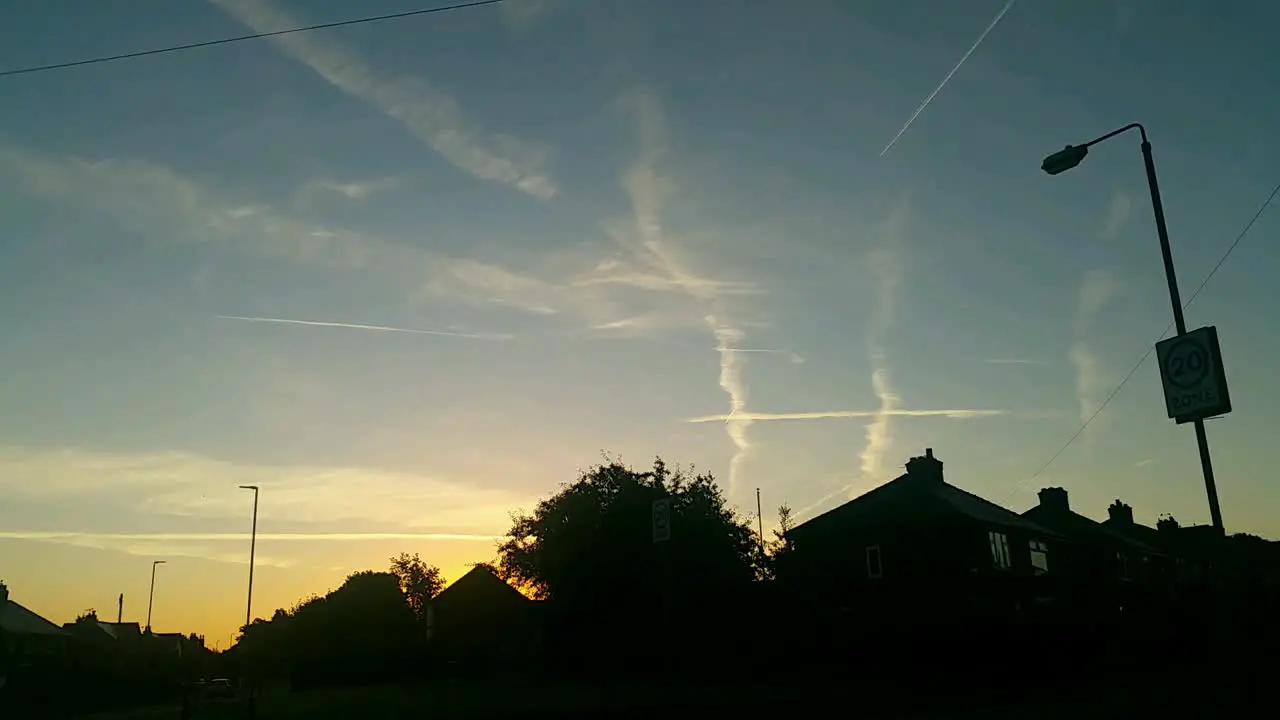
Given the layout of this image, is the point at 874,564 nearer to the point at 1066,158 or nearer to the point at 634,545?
the point at 634,545

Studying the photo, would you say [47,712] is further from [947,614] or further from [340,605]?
[340,605]

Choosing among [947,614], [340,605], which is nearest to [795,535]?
[947,614]

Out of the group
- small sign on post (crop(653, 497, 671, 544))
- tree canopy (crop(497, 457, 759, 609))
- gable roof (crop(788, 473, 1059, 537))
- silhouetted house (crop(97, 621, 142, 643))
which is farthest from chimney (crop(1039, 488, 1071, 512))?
silhouetted house (crop(97, 621, 142, 643))

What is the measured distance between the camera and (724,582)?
152 ft

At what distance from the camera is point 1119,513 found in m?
81.0

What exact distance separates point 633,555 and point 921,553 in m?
13.3

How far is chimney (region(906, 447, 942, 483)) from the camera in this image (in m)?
54.7

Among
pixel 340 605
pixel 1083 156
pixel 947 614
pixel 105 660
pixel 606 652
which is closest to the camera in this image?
pixel 1083 156

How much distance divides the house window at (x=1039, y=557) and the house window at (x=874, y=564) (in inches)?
343

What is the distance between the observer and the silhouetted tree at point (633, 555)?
44281mm

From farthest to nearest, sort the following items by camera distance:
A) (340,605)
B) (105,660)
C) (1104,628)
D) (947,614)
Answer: (340,605)
(105,660)
(947,614)
(1104,628)

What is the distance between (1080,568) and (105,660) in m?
79.1

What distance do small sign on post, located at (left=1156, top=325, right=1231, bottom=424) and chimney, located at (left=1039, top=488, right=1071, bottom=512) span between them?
193 feet

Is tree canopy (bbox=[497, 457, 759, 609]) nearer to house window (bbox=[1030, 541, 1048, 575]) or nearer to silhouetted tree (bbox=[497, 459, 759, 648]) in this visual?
silhouetted tree (bbox=[497, 459, 759, 648])
